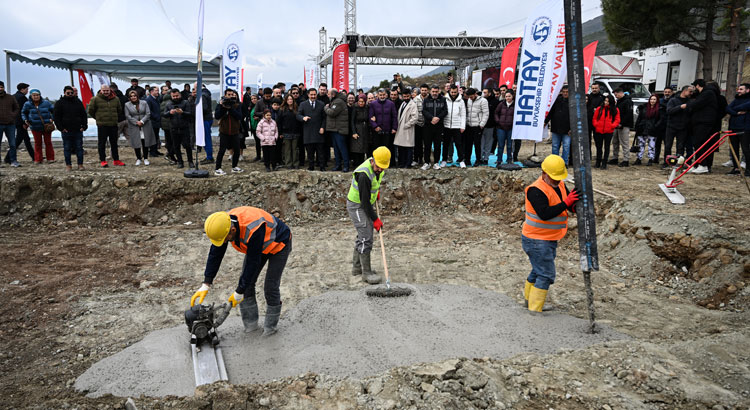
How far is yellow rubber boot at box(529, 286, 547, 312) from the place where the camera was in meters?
5.16

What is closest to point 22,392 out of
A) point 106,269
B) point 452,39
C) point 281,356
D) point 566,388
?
point 281,356

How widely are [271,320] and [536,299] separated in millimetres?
2933

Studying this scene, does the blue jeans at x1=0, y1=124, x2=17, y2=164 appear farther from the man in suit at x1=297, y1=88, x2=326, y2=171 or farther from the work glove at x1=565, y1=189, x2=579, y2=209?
the work glove at x1=565, y1=189, x2=579, y2=209

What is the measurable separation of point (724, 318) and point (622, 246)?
7.03ft

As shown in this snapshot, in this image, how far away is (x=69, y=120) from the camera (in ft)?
33.4

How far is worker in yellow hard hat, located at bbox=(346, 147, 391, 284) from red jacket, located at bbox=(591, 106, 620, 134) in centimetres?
633

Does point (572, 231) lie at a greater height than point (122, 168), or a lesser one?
lesser

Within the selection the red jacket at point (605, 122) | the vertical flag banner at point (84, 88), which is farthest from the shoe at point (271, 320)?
the vertical flag banner at point (84, 88)

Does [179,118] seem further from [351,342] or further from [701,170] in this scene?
[701,170]

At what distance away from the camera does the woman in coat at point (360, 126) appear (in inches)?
414

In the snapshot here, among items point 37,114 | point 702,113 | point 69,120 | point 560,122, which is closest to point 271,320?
point 560,122

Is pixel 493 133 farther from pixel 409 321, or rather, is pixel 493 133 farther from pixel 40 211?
pixel 40 211

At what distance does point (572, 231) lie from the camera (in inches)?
325

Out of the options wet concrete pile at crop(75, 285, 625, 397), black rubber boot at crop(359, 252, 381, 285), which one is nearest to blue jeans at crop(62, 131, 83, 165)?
wet concrete pile at crop(75, 285, 625, 397)
